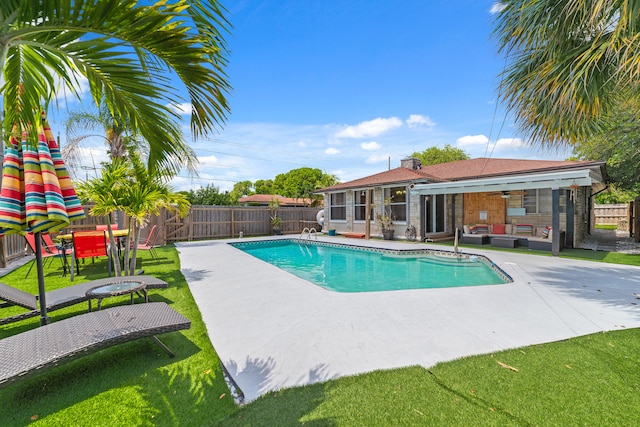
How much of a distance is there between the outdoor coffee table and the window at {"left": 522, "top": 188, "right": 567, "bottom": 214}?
15635 mm

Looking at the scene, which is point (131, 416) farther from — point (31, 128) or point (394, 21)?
point (394, 21)

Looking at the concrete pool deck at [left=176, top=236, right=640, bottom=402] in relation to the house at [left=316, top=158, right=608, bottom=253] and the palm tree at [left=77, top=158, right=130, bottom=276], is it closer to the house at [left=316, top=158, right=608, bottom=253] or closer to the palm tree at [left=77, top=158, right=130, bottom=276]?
the palm tree at [left=77, top=158, right=130, bottom=276]

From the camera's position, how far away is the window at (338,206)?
18.8 meters

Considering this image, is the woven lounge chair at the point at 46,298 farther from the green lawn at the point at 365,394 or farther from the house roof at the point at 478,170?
the house roof at the point at 478,170

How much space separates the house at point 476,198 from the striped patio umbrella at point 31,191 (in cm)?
1278

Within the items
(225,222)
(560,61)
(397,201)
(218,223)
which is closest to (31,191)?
(560,61)

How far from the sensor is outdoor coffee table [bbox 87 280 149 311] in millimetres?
4070

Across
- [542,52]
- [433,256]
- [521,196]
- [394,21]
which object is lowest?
[433,256]

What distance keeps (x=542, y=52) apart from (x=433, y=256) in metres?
7.67

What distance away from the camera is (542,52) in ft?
17.4

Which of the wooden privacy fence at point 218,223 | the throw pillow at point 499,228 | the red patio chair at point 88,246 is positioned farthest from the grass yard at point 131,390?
the throw pillow at point 499,228

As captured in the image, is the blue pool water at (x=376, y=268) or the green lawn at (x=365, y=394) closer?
the green lawn at (x=365, y=394)

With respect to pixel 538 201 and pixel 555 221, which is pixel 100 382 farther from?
pixel 538 201

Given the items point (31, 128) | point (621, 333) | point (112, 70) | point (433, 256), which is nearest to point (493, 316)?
point (621, 333)
